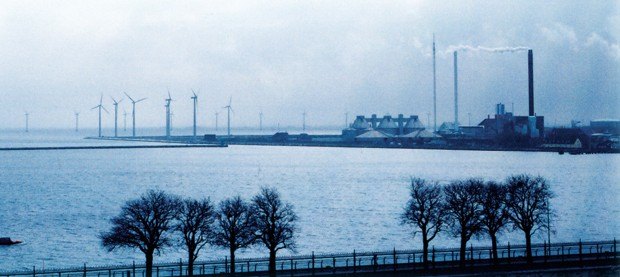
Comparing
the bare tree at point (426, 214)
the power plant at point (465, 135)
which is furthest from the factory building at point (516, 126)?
the bare tree at point (426, 214)

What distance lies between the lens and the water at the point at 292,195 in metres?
22.0

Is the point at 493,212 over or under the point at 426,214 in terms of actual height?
over

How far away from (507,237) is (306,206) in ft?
33.6

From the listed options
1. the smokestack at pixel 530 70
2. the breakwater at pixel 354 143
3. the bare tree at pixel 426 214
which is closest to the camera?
the bare tree at pixel 426 214

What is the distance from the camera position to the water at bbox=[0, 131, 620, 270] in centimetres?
2197

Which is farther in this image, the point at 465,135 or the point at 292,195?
the point at 465,135

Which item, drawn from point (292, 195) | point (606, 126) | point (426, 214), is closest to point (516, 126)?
point (606, 126)

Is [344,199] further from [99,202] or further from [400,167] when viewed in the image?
[400,167]

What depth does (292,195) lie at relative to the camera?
118 ft

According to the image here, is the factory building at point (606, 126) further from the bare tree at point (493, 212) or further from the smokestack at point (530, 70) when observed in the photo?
the bare tree at point (493, 212)

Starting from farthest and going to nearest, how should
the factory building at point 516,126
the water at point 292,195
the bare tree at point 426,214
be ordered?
the factory building at point 516,126
the water at point 292,195
the bare tree at point 426,214

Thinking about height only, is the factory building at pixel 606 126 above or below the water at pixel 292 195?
above

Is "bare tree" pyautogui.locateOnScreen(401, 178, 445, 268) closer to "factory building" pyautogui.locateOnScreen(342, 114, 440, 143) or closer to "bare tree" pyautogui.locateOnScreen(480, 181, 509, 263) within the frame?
"bare tree" pyautogui.locateOnScreen(480, 181, 509, 263)

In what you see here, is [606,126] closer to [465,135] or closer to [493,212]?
[465,135]
